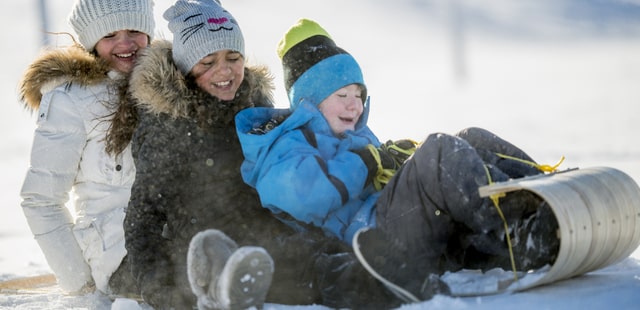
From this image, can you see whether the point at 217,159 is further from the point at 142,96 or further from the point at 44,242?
the point at 44,242

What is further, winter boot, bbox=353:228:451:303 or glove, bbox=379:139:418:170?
glove, bbox=379:139:418:170

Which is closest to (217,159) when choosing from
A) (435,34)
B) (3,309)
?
(3,309)

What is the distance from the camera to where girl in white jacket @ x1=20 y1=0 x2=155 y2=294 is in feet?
10.6

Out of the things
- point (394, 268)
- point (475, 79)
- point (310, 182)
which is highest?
point (310, 182)

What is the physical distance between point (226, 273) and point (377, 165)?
767 millimetres

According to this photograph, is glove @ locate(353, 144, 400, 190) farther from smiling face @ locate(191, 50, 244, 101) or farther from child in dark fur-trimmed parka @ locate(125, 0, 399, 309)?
smiling face @ locate(191, 50, 244, 101)

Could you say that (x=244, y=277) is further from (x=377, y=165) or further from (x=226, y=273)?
(x=377, y=165)

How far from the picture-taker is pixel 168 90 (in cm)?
296

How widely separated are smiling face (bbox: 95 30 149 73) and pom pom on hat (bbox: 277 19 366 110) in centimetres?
65

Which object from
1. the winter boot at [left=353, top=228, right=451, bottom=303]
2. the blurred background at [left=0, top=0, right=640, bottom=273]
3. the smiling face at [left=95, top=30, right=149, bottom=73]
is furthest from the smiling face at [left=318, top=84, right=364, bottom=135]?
the blurred background at [left=0, top=0, right=640, bottom=273]

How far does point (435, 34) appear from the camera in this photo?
85.6 ft

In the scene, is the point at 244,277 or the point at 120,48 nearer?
the point at 244,277

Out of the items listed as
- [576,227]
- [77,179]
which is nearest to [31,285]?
[77,179]

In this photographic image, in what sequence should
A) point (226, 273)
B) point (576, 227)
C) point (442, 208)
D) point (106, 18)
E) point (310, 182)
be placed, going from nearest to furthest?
point (576, 227)
point (226, 273)
point (442, 208)
point (310, 182)
point (106, 18)
